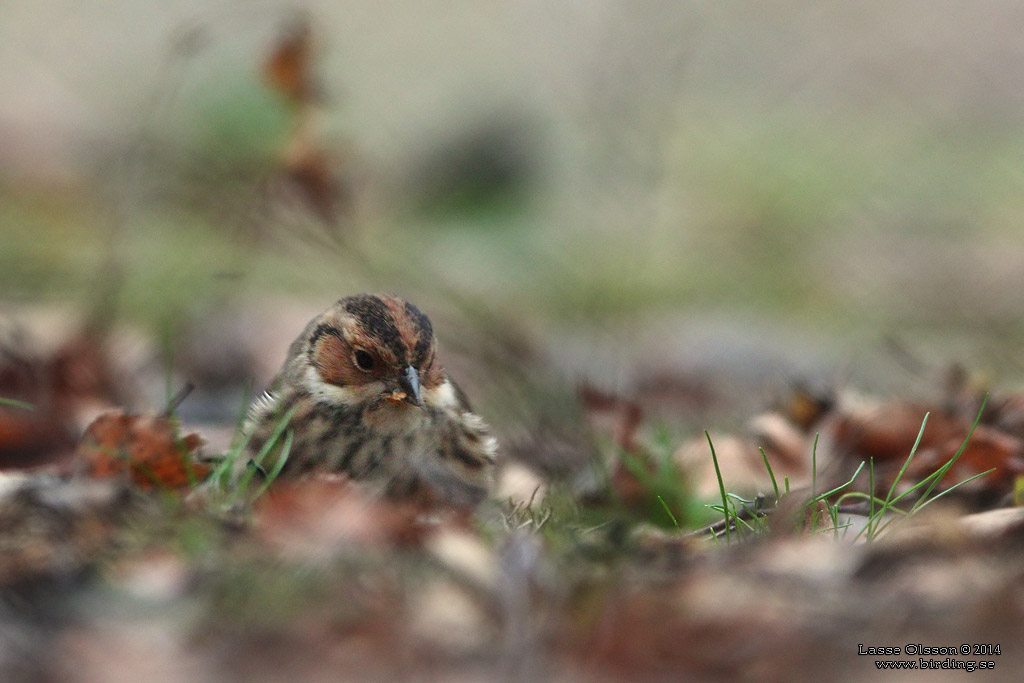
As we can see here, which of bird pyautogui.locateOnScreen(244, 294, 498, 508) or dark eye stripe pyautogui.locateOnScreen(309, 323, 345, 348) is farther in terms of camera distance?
dark eye stripe pyautogui.locateOnScreen(309, 323, 345, 348)

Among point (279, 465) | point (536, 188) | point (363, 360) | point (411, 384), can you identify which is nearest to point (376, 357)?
point (363, 360)

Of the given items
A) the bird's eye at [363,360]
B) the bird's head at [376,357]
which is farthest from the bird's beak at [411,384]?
the bird's eye at [363,360]

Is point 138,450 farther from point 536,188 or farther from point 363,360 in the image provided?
point 536,188

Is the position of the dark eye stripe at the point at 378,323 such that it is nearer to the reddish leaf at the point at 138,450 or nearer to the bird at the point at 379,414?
the bird at the point at 379,414

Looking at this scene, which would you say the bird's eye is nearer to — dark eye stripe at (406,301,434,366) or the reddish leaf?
dark eye stripe at (406,301,434,366)

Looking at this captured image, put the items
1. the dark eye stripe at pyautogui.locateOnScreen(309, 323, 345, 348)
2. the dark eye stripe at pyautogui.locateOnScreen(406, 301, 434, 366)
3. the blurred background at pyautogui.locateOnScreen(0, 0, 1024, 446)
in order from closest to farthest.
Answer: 1. the dark eye stripe at pyautogui.locateOnScreen(406, 301, 434, 366)
2. the dark eye stripe at pyautogui.locateOnScreen(309, 323, 345, 348)
3. the blurred background at pyautogui.locateOnScreen(0, 0, 1024, 446)

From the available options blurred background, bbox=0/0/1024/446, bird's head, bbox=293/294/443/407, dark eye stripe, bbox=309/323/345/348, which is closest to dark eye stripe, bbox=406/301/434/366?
bird's head, bbox=293/294/443/407

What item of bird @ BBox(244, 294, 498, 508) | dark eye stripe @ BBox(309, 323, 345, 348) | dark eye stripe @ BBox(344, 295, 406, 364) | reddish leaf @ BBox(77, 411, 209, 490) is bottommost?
reddish leaf @ BBox(77, 411, 209, 490)

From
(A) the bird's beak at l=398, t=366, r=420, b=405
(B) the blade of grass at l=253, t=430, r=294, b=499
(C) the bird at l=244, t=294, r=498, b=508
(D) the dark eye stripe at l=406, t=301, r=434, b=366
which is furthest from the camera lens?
(D) the dark eye stripe at l=406, t=301, r=434, b=366

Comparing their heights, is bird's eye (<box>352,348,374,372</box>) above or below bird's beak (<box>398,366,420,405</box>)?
above

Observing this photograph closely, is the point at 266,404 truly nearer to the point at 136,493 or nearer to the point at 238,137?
the point at 136,493
